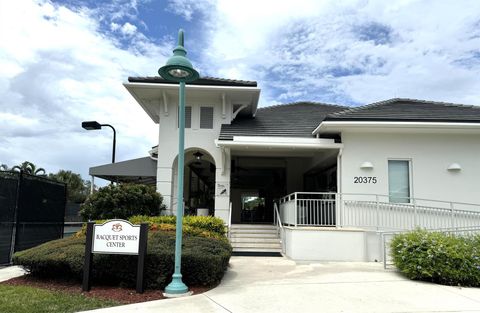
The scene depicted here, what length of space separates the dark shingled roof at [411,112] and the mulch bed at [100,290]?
757cm

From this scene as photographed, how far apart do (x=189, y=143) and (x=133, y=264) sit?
7719 millimetres

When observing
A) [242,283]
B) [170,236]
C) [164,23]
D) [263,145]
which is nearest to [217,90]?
[263,145]

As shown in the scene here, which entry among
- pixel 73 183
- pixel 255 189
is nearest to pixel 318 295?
pixel 255 189

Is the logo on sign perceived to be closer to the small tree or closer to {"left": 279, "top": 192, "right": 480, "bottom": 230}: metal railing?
{"left": 279, "top": 192, "right": 480, "bottom": 230}: metal railing

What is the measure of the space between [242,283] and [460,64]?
12357mm

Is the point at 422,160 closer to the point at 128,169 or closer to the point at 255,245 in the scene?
the point at 255,245

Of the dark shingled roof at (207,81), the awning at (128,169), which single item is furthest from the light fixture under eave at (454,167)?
the awning at (128,169)

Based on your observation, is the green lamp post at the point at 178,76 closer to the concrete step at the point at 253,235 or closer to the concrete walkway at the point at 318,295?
the concrete walkway at the point at 318,295

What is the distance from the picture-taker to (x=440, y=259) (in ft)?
26.1

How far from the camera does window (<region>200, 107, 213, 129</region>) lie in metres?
14.7

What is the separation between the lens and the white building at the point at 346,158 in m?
11.6

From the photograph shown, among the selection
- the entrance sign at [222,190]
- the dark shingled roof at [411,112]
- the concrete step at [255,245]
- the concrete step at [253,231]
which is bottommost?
Answer: the concrete step at [255,245]

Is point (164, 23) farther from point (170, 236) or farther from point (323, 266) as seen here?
point (323, 266)

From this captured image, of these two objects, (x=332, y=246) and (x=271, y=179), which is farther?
(x=271, y=179)
